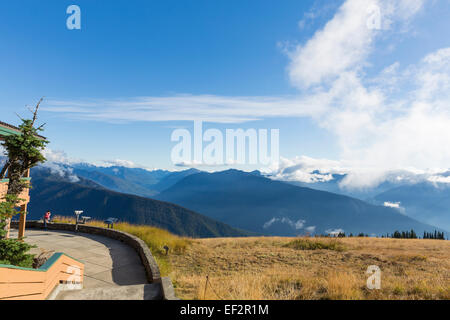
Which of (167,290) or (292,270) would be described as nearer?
(167,290)

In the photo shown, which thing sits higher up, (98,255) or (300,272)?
(98,255)

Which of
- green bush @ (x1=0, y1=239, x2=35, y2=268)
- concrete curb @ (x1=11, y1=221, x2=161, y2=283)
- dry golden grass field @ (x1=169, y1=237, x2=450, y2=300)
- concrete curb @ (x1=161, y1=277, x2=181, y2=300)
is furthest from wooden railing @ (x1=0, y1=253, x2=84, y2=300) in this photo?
dry golden grass field @ (x1=169, y1=237, x2=450, y2=300)

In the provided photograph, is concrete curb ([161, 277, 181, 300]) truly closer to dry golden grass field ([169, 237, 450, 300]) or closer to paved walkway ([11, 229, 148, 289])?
dry golden grass field ([169, 237, 450, 300])

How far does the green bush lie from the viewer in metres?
7.45

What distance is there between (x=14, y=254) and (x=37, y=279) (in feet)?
11.7

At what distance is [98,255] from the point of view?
11.0 meters

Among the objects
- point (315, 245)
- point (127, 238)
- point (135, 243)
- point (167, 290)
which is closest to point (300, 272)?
point (167, 290)

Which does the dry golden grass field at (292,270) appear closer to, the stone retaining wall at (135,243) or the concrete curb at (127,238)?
the stone retaining wall at (135,243)

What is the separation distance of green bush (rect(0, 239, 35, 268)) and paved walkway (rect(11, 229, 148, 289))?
1900 millimetres

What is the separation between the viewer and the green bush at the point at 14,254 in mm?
7453

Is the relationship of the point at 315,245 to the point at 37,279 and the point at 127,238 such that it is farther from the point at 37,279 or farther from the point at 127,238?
the point at 37,279

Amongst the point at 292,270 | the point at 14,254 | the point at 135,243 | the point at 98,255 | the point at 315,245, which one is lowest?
the point at 315,245
